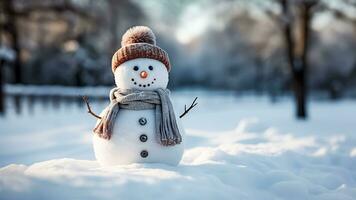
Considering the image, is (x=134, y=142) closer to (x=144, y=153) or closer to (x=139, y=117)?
(x=144, y=153)

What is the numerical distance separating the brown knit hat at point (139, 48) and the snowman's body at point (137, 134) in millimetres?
58

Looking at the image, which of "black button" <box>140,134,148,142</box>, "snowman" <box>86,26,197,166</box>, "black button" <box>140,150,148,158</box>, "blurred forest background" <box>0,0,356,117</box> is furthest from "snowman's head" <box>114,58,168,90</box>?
"blurred forest background" <box>0,0,356,117</box>

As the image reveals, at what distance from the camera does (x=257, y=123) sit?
926cm

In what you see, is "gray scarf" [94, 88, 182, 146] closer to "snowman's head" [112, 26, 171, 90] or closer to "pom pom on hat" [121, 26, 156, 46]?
"snowman's head" [112, 26, 171, 90]

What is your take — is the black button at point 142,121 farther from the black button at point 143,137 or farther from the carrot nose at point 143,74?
the carrot nose at point 143,74

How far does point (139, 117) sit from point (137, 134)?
19 centimetres

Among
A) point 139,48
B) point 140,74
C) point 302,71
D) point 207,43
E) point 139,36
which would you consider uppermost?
point 207,43

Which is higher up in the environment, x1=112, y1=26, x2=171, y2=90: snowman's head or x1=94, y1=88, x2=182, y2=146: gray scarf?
x1=112, y1=26, x2=171, y2=90: snowman's head

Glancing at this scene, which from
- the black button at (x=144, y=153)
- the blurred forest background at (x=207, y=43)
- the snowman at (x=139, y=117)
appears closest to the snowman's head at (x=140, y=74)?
the snowman at (x=139, y=117)

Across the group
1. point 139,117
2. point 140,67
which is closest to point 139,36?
point 140,67

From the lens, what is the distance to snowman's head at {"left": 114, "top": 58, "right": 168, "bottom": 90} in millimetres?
4434

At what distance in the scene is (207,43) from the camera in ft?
139

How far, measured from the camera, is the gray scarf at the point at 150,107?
4.29m

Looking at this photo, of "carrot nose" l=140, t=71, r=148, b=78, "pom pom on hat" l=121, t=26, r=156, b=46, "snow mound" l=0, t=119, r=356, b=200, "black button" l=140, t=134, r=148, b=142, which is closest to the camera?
"snow mound" l=0, t=119, r=356, b=200
